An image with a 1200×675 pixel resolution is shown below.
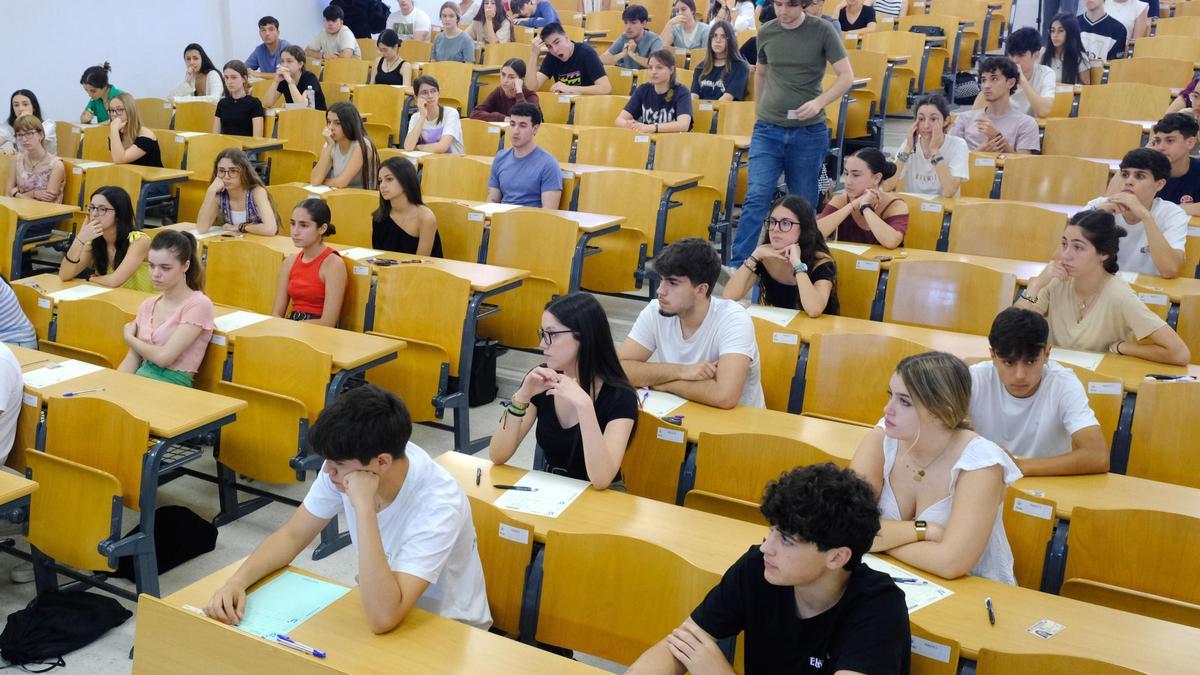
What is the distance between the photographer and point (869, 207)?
4.94m

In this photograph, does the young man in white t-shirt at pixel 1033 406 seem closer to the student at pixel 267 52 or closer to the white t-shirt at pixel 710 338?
the white t-shirt at pixel 710 338

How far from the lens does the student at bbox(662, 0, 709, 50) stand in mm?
9008

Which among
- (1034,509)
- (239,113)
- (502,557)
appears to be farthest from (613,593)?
(239,113)

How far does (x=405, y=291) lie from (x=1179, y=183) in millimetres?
3747

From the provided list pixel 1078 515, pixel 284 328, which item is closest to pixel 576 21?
pixel 284 328

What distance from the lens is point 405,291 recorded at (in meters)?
4.54

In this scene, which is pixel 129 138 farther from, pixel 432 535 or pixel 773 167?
pixel 432 535

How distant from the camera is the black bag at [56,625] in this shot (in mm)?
3205

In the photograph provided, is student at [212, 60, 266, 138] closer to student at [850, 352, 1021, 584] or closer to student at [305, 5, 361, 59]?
student at [305, 5, 361, 59]

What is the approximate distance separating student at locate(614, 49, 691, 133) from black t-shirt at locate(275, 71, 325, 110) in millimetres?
2754

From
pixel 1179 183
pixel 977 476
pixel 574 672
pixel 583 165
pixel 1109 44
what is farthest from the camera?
pixel 1109 44

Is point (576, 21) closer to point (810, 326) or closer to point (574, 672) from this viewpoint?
point (810, 326)

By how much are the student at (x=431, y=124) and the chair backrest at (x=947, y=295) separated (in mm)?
3562

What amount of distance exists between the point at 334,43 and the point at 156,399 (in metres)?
7.11
